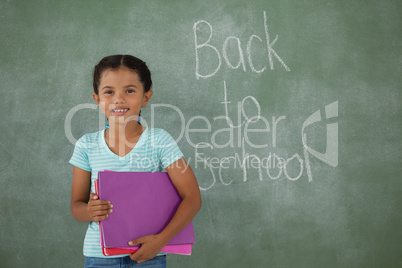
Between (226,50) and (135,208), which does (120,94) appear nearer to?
(135,208)

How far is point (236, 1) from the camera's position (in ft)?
5.26

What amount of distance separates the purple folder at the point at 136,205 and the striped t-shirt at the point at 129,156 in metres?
0.06

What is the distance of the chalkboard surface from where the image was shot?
157 cm

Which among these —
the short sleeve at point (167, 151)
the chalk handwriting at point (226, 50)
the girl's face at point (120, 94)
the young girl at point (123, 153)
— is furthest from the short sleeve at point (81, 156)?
the chalk handwriting at point (226, 50)

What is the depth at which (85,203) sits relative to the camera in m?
1.13

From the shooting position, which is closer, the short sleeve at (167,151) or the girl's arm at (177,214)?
the girl's arm at (177,214)

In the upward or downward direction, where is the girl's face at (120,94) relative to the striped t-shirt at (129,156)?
upward

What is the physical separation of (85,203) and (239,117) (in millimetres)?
762

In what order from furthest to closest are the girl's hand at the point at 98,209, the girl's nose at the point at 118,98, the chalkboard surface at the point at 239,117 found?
the chalkboard surface at the point at 239,117 < the girl's nose at the point at 118,98 < the girl's hand at the point at 98,209

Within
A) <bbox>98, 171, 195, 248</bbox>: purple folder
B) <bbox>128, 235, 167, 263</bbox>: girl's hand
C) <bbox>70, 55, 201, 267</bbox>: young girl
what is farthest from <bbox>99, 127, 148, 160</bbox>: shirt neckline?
<bbox>128, 235, 167, 263</bbox>: girl's hand

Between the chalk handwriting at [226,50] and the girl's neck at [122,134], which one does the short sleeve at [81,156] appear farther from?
the chalk handwriting at [226,50]

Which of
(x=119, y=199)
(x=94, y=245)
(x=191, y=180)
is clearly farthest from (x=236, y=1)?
(x=94, y=245)

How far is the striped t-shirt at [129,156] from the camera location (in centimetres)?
111

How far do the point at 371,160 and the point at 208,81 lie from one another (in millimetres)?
798
